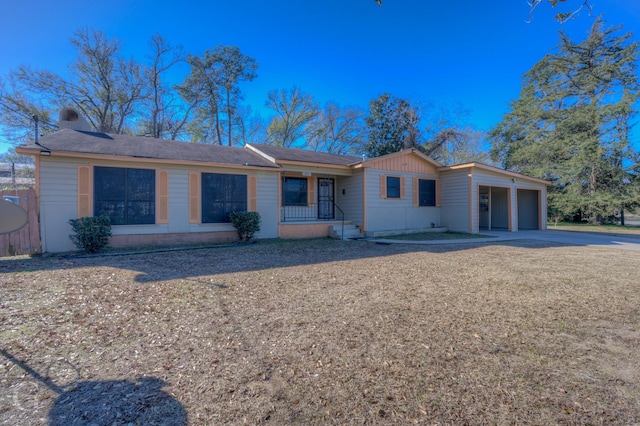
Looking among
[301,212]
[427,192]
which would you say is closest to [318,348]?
[301,212]

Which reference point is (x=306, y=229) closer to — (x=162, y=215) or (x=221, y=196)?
(x=221, y=196)

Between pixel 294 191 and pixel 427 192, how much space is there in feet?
20.1

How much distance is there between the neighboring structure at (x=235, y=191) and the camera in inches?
315

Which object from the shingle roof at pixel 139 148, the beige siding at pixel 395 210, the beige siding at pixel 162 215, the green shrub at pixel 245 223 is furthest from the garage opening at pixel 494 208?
the green shrub at pixel 245 223

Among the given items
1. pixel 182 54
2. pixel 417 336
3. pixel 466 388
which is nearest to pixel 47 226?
pixel 417 336

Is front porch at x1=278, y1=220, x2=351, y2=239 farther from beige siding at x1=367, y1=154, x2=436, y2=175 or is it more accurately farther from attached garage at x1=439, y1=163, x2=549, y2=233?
attached garage at x1=439, y1=163, x2=549, y2=233

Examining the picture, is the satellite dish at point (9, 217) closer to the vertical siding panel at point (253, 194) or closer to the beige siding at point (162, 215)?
the beige siding at point (162, 215)

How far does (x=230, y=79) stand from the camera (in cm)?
2311

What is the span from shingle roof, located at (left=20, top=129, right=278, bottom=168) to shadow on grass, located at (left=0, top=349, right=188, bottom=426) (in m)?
7.73

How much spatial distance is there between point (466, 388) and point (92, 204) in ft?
31.3

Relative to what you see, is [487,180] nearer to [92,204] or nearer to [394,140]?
[394,140]

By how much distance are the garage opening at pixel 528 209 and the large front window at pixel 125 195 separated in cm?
1749

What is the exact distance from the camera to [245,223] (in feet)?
31.8

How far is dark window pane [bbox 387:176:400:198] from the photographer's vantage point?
41.3 feet
